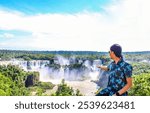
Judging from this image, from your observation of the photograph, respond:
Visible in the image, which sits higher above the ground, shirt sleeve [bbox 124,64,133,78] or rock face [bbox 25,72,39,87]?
shirt sleeve [bbox 124,64,133,78]

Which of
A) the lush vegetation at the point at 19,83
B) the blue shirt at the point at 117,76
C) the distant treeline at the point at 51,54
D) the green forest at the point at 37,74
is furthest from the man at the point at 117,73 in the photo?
the lush vegetation at the point at 19,83

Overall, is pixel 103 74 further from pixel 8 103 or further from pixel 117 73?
pixel 117 73

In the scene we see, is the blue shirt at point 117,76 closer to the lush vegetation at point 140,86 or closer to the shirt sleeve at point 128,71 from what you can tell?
the shirt sleeve at point 128,71

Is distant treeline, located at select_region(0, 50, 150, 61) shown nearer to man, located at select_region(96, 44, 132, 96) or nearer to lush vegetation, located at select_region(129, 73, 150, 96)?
lush vegetation, located at select_region(129, 73, 150, 96)

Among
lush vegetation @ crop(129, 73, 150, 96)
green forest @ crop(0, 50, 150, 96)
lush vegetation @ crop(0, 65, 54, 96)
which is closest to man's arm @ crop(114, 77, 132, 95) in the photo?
green forest @ crop(0, 50, 150, 96)

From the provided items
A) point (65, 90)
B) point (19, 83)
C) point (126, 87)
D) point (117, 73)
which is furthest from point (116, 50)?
point (19, 83)

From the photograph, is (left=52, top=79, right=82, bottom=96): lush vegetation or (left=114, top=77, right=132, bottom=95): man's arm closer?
(left=114, top=77, right=132, bottom=95): man's arm

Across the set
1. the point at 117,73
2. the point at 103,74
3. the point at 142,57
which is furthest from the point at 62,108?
the point at 142,57
